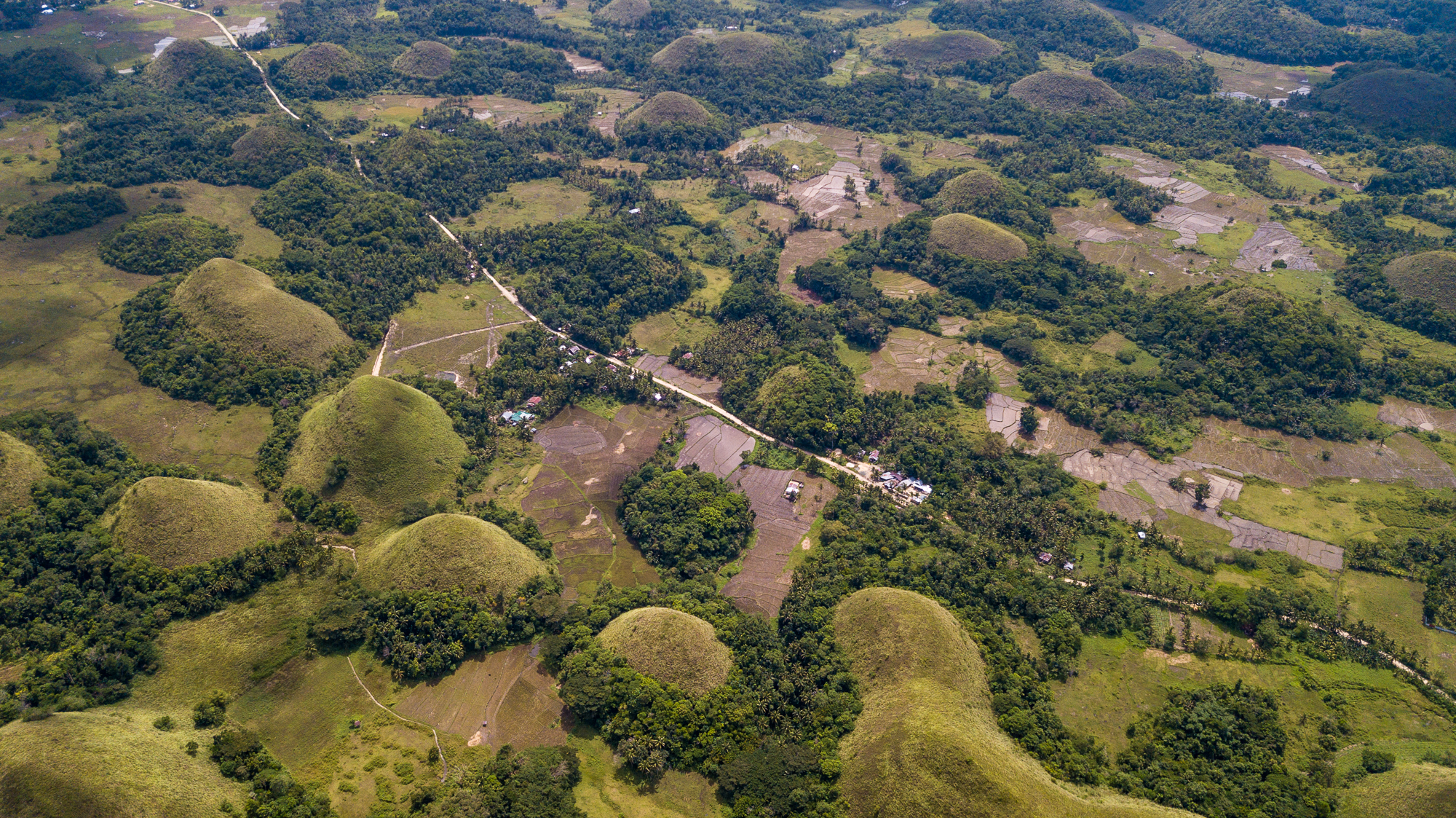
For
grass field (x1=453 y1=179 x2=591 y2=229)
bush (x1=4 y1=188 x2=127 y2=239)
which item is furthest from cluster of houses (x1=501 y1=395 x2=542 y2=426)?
bush (x1=4 y1=188 x2=127 y2=239)

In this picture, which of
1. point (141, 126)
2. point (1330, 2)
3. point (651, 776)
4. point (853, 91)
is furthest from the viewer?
point (1330, 2)

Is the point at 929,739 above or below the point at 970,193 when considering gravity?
below

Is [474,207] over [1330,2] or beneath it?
beneath

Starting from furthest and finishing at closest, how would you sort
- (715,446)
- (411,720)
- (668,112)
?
(668,112) → (715,446) → (411,720)

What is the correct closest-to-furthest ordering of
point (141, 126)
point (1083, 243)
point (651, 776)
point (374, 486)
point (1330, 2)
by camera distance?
point (651, 776), point (374, 486), point (1083, 243), point (141, 126), point (1330, 2)

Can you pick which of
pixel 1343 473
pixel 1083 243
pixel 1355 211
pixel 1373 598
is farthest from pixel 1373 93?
pixel 1373 598

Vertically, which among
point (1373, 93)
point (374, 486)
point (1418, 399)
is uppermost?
point (1373, 93)

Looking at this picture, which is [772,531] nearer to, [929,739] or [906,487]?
[906,487]

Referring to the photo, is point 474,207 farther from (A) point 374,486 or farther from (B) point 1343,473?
(B) point 1343,473

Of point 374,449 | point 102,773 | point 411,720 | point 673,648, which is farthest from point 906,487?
point 102,773
